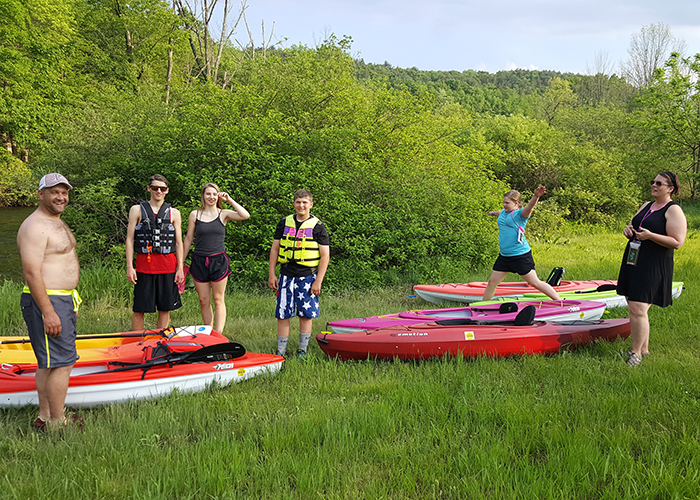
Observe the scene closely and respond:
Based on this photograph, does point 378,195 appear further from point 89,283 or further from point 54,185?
point 54,185

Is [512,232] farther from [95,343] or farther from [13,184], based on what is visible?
[13,184]

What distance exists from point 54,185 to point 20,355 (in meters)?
2.11

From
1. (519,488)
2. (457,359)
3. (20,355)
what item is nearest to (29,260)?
(20,355)

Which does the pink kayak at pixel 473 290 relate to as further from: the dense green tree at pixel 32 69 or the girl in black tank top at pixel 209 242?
the dense green tree at pixel 32 69

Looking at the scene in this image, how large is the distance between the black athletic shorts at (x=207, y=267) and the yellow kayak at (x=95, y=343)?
548mm

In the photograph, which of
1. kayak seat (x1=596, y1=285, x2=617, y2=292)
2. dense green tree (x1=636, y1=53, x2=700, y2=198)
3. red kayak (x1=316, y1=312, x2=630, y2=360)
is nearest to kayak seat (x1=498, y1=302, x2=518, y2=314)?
red kayak (x1=316, y1=312, x2=630, y2=360)

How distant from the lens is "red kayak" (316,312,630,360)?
462 cm

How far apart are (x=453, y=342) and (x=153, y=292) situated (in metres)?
3.07

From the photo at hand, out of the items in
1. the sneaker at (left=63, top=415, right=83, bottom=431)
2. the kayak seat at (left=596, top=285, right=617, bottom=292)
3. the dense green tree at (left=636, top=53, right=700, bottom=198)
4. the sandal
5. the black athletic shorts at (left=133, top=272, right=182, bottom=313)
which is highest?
the dense green tree at (left=636, top=53, right=700, bottom=198)

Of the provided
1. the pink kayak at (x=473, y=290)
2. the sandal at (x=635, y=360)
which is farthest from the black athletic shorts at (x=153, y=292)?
the sandal at (x=635, y=360)

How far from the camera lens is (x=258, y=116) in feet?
31.8

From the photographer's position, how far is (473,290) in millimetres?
7523

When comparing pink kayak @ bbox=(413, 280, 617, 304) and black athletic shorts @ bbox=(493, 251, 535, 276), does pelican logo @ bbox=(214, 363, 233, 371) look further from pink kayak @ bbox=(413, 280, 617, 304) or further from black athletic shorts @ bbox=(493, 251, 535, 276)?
pink kayak @ bbox=(413, 280, 617, 304)

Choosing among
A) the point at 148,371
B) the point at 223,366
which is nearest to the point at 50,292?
the point at 148,371
